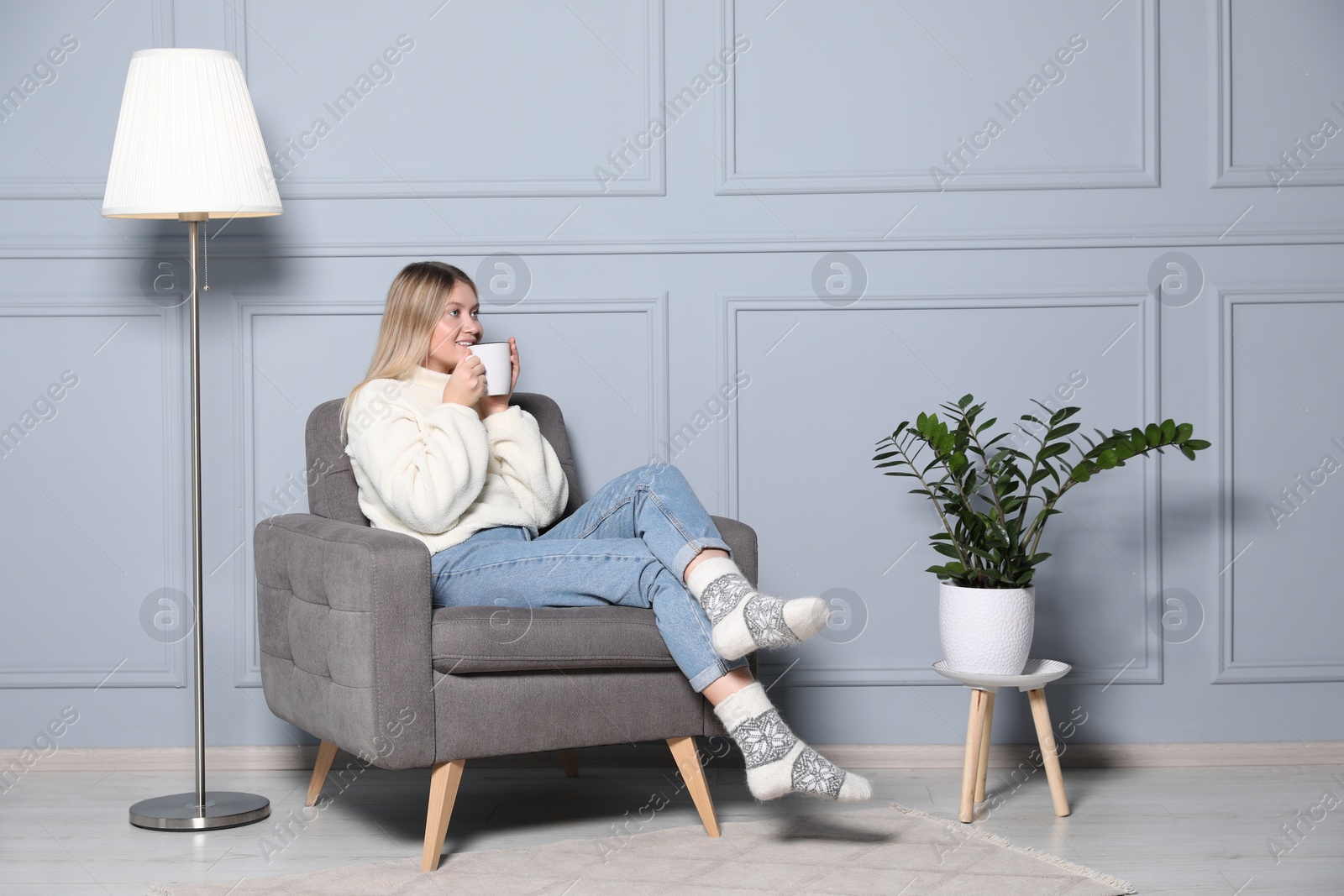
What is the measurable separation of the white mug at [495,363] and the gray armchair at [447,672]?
37 cm

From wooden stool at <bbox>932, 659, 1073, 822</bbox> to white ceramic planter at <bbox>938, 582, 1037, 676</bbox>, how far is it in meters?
0.02

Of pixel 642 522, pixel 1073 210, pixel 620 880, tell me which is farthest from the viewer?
pixel 1073 210

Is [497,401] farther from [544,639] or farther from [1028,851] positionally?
[1028,851]

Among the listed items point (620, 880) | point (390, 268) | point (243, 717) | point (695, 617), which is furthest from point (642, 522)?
point (243, 717)

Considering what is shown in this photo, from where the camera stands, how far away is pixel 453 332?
2436 mm

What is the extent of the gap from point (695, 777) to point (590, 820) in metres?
0.27

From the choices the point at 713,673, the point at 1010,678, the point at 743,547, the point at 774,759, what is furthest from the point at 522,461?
the point at 1010,678

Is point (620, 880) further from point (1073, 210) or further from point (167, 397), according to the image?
point (1073, 210)

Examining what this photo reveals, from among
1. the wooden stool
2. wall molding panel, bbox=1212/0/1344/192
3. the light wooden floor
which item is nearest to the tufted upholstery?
the light wooden floor

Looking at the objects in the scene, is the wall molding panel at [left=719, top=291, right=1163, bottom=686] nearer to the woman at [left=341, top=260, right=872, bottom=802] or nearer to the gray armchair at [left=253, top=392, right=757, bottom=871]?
the woman at [left=341, top=260, right=872, bottom=802]

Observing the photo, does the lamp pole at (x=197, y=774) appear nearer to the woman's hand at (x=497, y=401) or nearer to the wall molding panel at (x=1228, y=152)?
the woman's hand at (x=497, y=401)

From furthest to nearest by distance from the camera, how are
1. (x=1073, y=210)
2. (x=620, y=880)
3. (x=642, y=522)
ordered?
(x=1073, y=210) → (x=642, y=522) → (x=620, y=880)

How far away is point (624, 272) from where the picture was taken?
272 cm

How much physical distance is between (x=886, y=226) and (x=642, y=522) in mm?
976
